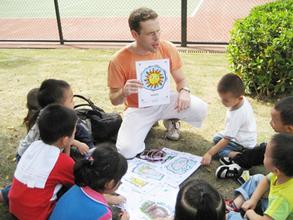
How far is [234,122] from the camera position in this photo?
3213 millimetres

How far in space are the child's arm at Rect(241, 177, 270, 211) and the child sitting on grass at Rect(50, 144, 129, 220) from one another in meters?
0.96

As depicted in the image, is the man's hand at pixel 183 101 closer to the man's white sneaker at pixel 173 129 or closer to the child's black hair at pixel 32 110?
the man's white sneaker at pixel 173 129

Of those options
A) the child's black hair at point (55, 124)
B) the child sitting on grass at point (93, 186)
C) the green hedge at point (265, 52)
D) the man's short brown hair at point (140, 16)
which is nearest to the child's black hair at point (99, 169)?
the child sitting on grass at point (93, 186)

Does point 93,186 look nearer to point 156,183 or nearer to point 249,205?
point 156,183

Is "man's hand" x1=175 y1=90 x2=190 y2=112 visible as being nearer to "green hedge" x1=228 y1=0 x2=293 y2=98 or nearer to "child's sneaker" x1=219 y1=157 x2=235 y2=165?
"child's sneaker" x1=219 y1=157 x2=235 y2=165

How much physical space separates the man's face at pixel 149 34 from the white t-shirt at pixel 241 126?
Result: 964mm

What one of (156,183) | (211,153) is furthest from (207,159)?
(156,183)

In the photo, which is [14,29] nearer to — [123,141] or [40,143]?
[123,141]

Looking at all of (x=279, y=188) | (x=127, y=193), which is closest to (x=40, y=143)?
(x=127, y=193)

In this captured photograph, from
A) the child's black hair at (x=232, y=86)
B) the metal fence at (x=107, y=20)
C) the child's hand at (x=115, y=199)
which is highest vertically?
the child's black hair at (x=232, y=86)

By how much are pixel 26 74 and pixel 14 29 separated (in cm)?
609

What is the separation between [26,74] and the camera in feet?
20.6

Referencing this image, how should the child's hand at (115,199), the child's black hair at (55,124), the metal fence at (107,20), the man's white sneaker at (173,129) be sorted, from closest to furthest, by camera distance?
the child's black hair at (55,124) → the child's hand at (115,199) → the man's white sneaker at (173,129) → the metal fence at (107,20)

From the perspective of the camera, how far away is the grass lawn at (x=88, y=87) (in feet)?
12.4
